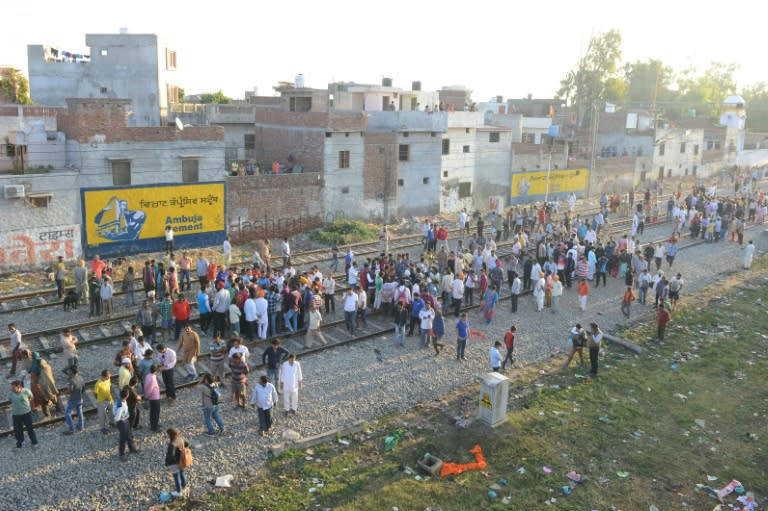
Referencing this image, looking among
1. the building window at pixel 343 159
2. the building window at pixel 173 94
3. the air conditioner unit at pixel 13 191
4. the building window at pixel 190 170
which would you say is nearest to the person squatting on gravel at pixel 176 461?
the air conditioner unit at pixel 13 191

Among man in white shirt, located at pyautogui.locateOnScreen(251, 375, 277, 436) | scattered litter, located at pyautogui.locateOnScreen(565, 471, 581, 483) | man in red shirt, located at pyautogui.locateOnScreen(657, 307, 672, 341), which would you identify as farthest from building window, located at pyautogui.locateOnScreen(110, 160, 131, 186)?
scattered litter, located at pyautogui.locateOnScreen(565, 471, 581, 483)

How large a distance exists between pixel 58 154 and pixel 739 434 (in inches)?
890

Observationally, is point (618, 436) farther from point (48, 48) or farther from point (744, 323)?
point (48, 48)

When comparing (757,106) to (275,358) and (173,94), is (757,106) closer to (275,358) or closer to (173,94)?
(173,94)

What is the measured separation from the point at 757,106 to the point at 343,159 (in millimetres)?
80516

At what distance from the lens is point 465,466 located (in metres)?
11.3

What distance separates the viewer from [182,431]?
38.9 ft

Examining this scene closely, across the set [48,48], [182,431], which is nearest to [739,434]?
[182,431]

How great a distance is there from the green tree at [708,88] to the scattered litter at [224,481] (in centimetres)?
8139

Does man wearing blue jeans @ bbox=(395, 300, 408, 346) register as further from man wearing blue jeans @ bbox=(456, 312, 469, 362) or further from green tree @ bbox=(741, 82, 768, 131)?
green tree @ bbox=(741, 82, 768, 131)

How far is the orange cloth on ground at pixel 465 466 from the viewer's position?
11102mm

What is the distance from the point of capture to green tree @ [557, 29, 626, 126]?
61562mm

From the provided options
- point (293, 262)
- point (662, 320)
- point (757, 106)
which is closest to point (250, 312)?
point (293, 262)

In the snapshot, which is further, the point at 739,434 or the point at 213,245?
the point at 213,245
